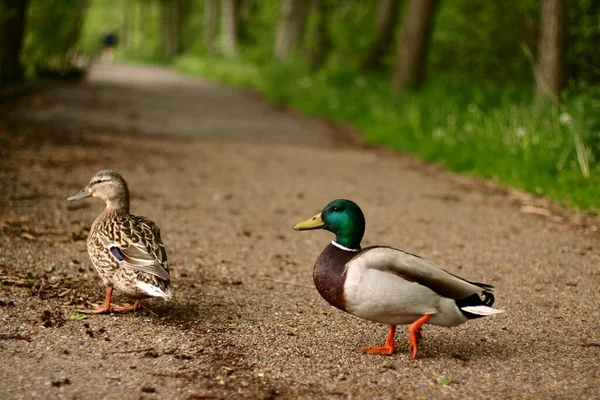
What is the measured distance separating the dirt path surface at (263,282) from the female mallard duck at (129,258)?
21cm

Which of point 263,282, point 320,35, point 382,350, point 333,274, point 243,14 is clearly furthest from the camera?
point 243,14

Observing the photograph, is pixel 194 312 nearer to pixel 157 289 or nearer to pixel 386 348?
pixel 157 289

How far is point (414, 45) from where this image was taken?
48.7ft

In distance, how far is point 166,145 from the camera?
11672 millimetres

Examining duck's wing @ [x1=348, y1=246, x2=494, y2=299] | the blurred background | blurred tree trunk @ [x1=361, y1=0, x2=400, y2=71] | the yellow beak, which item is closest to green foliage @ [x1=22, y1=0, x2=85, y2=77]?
the blurred background

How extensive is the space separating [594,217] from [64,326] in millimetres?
5333

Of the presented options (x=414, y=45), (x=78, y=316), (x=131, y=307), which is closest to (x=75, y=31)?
(x=414, y=45)

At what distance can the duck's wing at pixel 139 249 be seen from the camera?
400cm

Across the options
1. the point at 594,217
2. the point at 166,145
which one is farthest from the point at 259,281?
the point at 166,145

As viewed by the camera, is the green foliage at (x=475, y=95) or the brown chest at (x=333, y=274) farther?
the green foliage at (x=475, y=95)

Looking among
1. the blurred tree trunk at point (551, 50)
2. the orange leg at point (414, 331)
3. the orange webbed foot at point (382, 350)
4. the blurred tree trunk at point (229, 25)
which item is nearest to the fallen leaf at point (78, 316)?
the orange webbed foot at point (382, 350)

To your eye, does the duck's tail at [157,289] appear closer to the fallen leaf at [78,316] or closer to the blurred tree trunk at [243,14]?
the fallen leaf at [78,316]

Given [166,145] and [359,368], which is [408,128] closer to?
[166,145]

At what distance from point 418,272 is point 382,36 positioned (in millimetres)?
16780
